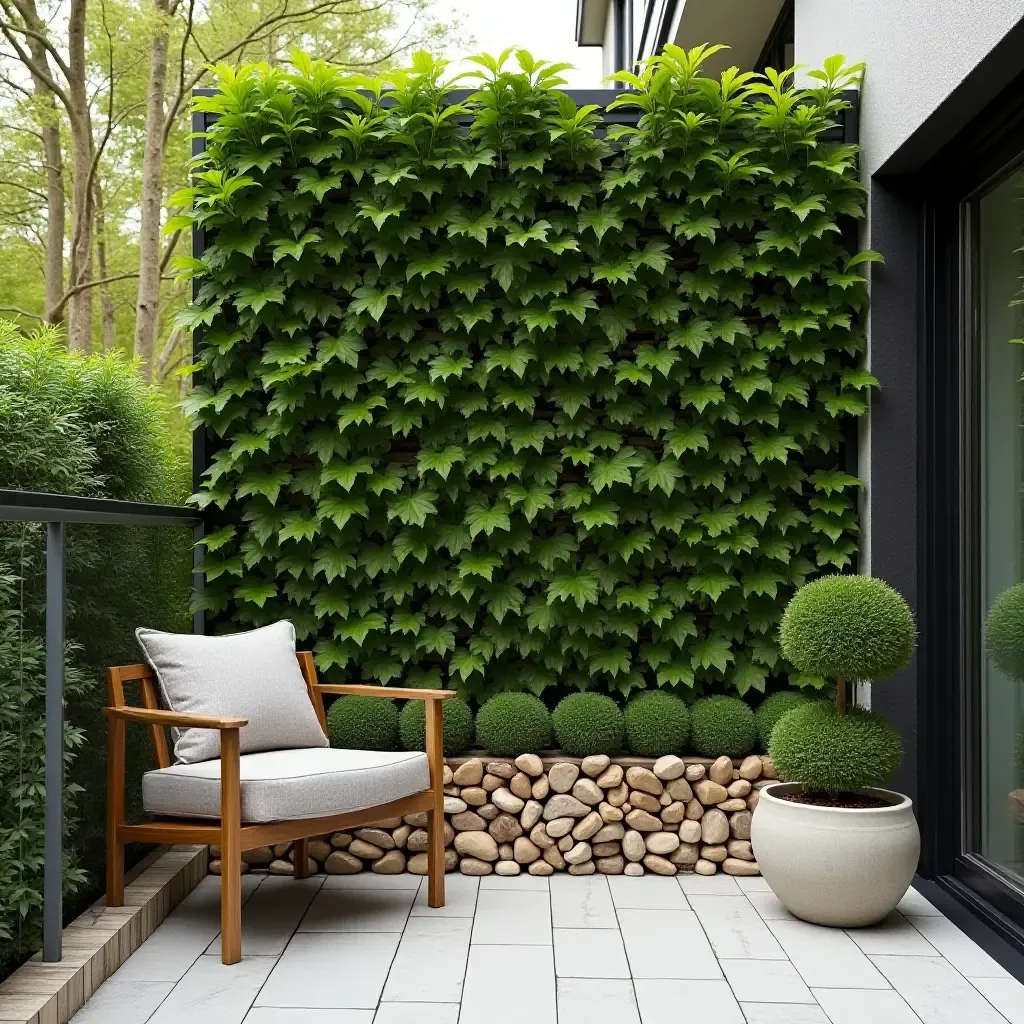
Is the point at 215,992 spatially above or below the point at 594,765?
below

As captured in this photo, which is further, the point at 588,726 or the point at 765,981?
the point at 588,726

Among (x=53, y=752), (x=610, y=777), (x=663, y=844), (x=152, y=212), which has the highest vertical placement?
(x=152, y=212)

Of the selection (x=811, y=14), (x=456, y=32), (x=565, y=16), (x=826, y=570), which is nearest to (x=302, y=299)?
(x=826, y=570)

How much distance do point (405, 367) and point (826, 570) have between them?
5.51 ft

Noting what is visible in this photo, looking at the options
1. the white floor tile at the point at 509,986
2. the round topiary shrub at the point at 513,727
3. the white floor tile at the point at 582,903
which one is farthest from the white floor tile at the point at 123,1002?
the round topiary shrub at the point at 513,727

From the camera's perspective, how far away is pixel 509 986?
2705 millimetres

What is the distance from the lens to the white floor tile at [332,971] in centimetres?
262

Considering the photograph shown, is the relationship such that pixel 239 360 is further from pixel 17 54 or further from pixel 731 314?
pixel 17 54

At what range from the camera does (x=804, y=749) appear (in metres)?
3.20

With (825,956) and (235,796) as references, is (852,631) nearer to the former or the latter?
(825,956)

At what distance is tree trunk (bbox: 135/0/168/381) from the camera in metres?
8.99

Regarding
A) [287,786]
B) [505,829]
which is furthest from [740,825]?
[287,786]

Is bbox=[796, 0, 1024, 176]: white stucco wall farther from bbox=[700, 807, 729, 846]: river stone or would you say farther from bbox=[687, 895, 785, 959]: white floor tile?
A: bbox=[687, 895, 785, 959]: white floor tile

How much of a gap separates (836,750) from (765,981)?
0.71m
